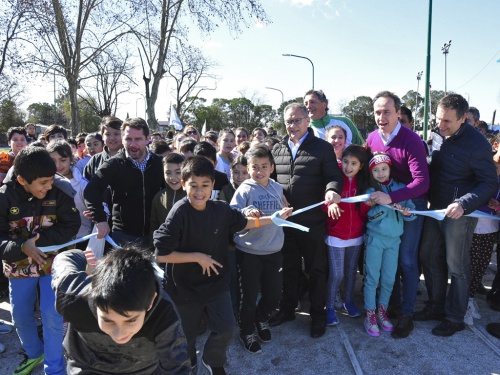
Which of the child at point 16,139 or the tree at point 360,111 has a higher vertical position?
the tree at point 360,111

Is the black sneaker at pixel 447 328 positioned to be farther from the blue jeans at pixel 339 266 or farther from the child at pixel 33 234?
the child at pixel 33 234

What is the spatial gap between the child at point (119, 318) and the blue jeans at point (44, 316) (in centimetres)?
128

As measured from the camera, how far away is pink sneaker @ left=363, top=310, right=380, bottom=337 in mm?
3680

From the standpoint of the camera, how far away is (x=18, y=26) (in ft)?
42.9

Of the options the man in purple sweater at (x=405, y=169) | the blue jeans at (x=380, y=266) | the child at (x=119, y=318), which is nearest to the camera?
the child at (x=119, y=318)

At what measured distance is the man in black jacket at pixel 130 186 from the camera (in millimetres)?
3703

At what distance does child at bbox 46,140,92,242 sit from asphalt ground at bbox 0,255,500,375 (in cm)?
129

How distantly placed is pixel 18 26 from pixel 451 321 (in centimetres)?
1566

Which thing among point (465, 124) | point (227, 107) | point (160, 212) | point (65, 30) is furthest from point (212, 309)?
point (227, 107)

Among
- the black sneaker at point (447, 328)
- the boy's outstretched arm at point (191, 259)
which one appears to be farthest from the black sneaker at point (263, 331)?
the black sneaker at point (447, 328)

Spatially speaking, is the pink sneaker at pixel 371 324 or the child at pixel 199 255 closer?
the child at pixel 199 255

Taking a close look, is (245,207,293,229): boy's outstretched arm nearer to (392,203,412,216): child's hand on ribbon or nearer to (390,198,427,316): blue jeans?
(392,203,412,216): child's hand on ribbon

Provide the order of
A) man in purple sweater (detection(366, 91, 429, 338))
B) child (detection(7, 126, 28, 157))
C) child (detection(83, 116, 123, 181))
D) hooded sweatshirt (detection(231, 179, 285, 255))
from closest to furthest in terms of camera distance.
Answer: hooded sweatshirt (detection(231, 179, 285, 255))
man in purple sweater (detection(366, 91, 429, 338))
child (detection(83, 116, 123, 181))
child (detection(7, 126, 28, 157))

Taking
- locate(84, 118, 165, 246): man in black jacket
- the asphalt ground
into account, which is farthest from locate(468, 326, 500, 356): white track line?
locate(84, 118, 165, 246): man in black jacket
